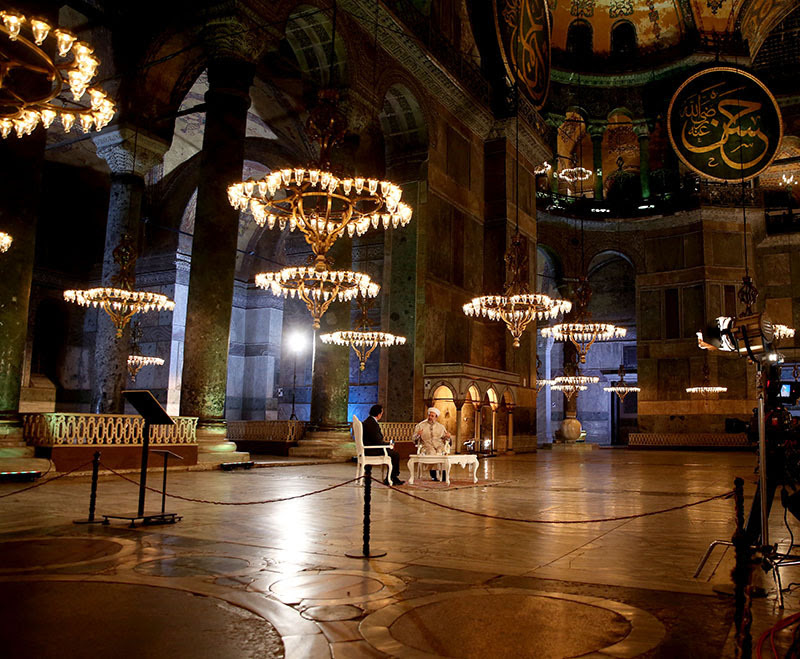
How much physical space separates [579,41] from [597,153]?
15.2 ft

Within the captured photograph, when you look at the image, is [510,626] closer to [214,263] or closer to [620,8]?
[214,263]

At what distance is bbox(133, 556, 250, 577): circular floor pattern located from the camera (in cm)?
372

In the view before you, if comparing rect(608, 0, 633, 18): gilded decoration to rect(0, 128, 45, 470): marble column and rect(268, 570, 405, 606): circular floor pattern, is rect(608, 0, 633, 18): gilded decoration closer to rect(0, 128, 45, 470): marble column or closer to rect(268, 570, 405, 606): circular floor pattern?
rect(0, 128, 45, 470): marble column

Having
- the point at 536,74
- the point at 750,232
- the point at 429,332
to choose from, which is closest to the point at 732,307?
the point at 750,232

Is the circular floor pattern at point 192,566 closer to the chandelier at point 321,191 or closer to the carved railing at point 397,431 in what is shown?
the chandelier at point 321,191

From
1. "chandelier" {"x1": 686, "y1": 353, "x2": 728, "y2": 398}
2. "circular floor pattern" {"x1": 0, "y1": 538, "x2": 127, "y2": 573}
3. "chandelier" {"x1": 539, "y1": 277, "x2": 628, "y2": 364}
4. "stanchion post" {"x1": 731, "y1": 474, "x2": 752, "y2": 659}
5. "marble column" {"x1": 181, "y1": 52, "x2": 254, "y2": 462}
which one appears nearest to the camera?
"stanchion post" {"x1": 731, "y1": 474, "x2": 752, "y2": 659}

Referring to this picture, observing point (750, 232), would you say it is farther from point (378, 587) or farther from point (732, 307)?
point (378, 587)

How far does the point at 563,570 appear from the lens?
12.9ft

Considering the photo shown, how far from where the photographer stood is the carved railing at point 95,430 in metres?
9.47

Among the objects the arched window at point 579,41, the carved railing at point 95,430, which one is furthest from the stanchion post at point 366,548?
the arched window at point 579,41

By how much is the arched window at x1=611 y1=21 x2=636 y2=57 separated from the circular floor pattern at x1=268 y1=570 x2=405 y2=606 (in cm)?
2858

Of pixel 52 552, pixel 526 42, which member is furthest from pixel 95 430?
pixel 526 42

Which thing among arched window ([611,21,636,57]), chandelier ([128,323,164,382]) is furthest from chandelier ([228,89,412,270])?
arched window ([611,21,636,57])

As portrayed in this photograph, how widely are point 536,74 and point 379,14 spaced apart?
877cm
